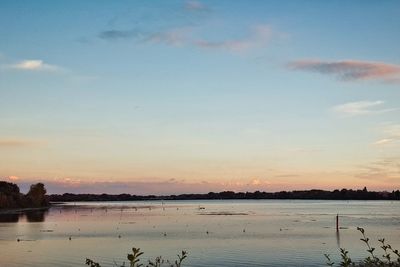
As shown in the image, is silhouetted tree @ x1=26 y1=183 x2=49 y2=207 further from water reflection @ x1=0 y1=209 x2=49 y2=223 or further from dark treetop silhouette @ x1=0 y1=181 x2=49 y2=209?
water reflection @ x1=0 y1=209 x2=49 y2=223

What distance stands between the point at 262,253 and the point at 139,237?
22.8 m

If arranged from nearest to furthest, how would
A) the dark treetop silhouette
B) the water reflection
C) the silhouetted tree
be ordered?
1. the water reflection
2. the dark treetop silhouette
3. the silhouetted tree

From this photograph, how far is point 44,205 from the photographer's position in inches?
7170

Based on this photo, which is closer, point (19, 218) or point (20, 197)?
point (19, 218)

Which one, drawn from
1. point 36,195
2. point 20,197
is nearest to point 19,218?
point 20,197

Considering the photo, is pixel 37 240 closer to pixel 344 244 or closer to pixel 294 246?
pixel 294 246

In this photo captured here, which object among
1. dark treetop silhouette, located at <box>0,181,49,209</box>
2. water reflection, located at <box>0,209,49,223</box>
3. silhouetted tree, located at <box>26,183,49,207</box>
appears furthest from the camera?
silhouetted tree, located at <box>26,183,49,207</box>

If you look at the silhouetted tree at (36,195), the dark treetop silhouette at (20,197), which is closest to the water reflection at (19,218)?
the dark treetop silhouette at (20,197)

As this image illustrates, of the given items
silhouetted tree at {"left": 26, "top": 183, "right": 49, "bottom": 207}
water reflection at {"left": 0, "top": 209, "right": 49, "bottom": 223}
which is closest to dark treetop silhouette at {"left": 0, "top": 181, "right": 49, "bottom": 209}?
silhouetted tree at {"left": 26, "top": 183, "right": 49, "bottom": 207}

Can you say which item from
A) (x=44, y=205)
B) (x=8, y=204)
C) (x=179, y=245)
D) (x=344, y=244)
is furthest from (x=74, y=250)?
(x=44, y=205)

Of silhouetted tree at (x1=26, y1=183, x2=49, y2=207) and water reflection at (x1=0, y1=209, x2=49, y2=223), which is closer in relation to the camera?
water reflection at (x1=0, y1=209, x2=49, y2=223)

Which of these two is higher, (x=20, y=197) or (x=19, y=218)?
(x=20, y=197)

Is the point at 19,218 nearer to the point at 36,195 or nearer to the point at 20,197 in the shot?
the point at 20,197

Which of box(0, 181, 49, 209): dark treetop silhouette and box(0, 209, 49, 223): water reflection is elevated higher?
box(0, 181, 49, 209): dark treetop silhouette
